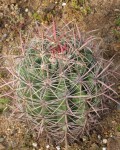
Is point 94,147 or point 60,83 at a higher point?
point 60,83

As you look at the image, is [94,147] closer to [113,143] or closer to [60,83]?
[113,143]

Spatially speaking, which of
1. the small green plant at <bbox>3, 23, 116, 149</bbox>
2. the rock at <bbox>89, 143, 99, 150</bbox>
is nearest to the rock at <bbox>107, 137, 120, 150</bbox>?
the rock at <bbox>89, 143, 99, 150</bbox>

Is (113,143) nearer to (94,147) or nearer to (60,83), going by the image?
(94,147)

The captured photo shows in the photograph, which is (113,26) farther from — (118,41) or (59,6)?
(59,6)

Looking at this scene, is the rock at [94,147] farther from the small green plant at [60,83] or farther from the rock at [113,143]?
the small green plant at [60,83]

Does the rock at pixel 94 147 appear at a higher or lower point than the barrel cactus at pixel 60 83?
lower

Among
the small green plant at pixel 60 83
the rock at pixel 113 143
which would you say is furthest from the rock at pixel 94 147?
the small green plant at pixel 60 83

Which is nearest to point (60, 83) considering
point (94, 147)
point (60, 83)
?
point (60, 83)

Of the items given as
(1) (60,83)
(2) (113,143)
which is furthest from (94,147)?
(1) (60,83)

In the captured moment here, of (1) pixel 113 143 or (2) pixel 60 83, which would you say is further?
(1) pixel 113 143

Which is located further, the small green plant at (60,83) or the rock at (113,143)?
the rock at (113,143)
